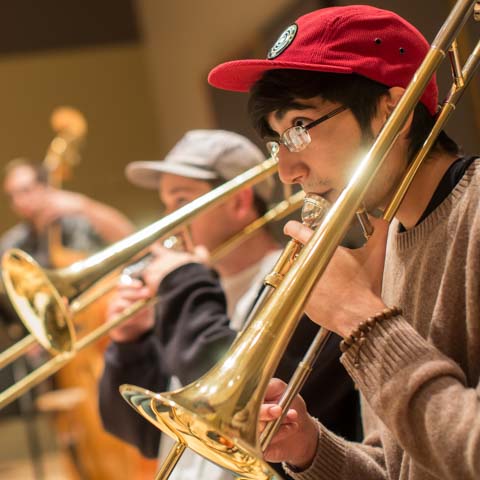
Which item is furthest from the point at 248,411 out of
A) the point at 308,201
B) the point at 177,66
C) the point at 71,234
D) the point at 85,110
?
the point at 85,110

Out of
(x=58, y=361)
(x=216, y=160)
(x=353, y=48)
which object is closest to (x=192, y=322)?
(x=58, y=361)

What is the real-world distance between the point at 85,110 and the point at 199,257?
3.86m

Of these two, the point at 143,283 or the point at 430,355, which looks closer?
the point at 430,355

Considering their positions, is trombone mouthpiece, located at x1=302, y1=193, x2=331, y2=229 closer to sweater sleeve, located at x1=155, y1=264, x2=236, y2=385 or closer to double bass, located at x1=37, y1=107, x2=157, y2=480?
sweater sleeve, located at x1=155, y1=264, x2=236, y2=385

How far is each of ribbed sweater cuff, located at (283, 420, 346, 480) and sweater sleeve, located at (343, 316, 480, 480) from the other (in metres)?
0.33

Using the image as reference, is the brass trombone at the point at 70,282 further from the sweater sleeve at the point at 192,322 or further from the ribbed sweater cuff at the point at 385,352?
the ribbed sweater cuff at the point at 385,352

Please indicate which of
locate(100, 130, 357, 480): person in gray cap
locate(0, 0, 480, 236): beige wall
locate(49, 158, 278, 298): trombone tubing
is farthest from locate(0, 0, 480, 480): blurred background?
locate(49, 158, 278, 298): trombone tubing

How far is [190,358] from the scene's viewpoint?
174 centimetres

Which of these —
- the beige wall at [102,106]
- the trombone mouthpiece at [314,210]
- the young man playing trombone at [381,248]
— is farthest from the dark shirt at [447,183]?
the beige wall at [102,106]

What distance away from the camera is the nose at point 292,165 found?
3.98ft

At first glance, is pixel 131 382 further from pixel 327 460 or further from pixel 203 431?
pixel 203 431

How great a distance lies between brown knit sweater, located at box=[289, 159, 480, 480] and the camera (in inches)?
37.5

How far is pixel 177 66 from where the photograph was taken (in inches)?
177

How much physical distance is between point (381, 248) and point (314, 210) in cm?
12
